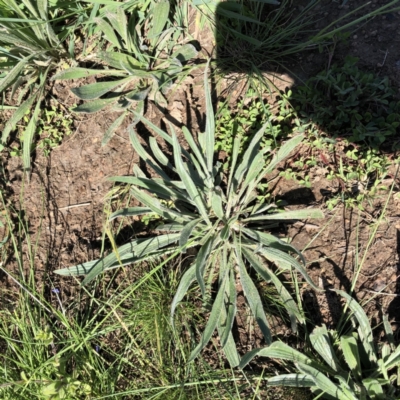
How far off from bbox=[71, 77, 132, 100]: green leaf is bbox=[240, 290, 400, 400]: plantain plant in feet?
4.58

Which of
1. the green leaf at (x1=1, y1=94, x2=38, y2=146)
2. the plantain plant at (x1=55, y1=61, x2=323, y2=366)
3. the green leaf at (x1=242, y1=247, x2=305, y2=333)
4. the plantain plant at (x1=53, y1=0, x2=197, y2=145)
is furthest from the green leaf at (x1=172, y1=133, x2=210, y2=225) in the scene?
the green leaf at (x1=1, y1=94, x2=38, y2=146)

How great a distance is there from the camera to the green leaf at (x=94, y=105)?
2227mm

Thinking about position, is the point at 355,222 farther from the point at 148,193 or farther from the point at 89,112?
the point at 89,112

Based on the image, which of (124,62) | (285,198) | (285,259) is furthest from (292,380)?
(124,62)

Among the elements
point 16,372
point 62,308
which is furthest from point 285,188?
point 16,372

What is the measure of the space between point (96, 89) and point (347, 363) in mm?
1682

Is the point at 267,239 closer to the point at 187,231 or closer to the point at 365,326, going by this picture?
the point at 187,231

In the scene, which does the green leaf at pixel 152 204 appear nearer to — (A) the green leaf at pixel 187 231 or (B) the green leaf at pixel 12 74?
(A) the green leaf at pixel 187 231

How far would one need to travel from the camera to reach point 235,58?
7.51ft

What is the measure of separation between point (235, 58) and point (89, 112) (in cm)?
78

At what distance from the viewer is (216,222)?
6.27 feet

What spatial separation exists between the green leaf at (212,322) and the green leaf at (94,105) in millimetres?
1070

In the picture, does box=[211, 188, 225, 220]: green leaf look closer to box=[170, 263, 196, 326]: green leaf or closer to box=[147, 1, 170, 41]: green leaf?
box=[170, 263, 196, 326]: green leaf

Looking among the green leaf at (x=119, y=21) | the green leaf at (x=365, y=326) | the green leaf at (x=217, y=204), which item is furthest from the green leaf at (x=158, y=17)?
the green leaf at (x=365, y=326)
